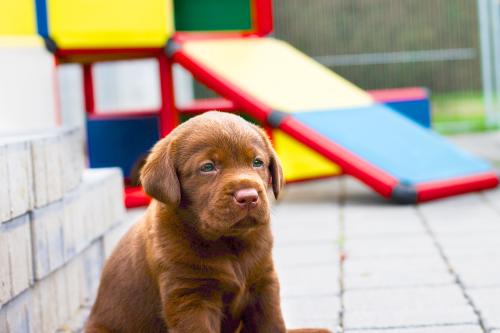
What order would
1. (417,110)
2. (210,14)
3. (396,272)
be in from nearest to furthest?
(396,272) < (210,14) < (417,110)

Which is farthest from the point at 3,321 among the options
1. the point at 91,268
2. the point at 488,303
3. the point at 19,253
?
the point at 488,303

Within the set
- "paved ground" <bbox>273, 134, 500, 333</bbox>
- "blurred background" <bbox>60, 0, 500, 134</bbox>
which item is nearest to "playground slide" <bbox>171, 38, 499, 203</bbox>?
"paved ground" <bbox>273, 134, 500, 333</bbox>

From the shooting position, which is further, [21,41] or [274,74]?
[274,74]

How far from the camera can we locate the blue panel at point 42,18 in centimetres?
741

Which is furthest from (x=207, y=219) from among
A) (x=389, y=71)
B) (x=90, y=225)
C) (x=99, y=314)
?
(x=389, y=71)

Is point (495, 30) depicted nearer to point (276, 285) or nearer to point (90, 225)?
point (90, 225)

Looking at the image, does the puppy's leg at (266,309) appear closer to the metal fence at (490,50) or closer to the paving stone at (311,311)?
the paving stone at (311,311)

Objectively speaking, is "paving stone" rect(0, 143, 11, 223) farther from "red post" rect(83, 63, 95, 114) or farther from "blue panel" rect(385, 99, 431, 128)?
"blue panel" rect(385, 99, 431, 128)

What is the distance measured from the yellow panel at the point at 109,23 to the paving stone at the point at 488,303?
459 centimetres

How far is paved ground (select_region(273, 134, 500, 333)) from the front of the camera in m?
3.79

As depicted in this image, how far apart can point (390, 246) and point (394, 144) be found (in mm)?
2216

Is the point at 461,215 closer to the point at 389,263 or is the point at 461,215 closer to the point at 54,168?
the point at 389,263

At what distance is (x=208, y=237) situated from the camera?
9.78 ft

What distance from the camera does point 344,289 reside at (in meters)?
4.37
